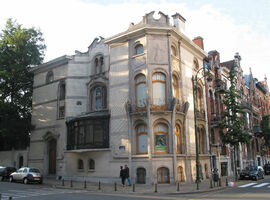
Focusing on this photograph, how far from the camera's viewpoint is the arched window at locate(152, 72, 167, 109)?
22627 millimetres

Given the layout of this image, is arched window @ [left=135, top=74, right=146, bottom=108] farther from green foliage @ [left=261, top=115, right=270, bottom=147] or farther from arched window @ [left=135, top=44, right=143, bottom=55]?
green foliage @ [left=261, top=115, right=270, bottom=147]

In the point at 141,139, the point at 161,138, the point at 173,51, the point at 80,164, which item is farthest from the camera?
the point at 80,164

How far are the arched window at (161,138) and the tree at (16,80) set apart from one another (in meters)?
17.1

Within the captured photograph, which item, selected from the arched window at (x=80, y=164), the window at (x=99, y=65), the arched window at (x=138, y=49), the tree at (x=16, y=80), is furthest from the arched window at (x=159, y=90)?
the tree at (x=16, y=80)

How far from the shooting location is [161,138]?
22.2 m

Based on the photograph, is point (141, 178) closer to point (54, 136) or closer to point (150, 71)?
A: point (150, 71)

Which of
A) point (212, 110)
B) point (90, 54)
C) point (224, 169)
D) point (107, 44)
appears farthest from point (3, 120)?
point (224, 169)

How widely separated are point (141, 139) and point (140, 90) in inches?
166

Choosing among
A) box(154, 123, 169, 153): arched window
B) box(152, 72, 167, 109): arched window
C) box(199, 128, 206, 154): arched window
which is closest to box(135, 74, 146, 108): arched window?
box(152, 72, 167, 109): arched window

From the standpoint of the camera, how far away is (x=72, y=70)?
28.9 meters

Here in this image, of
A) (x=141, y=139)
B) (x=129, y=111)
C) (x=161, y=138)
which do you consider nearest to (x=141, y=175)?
(x=141, y=139)

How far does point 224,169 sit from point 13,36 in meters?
29.5

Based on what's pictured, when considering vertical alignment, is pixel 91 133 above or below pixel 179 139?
above

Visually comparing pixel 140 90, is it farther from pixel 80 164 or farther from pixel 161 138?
pixel 80 164
